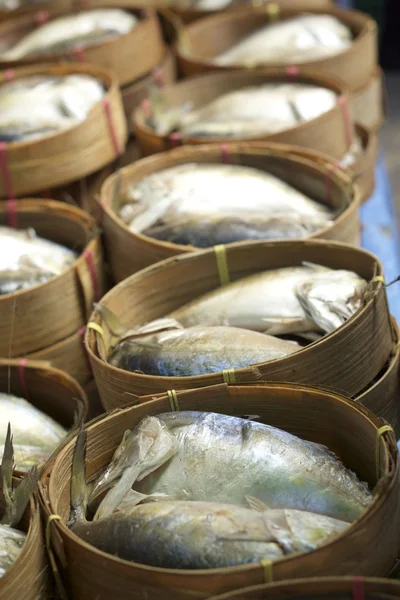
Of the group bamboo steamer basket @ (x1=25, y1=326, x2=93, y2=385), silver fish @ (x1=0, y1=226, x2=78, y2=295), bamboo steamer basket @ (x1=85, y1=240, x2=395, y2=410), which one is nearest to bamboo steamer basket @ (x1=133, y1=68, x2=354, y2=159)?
silver fish @ (x1=0, y1=226, x2=78, y2=295)

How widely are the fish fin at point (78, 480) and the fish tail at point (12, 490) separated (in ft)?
0.28

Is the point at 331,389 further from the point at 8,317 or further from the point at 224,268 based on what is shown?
the point at 8,317

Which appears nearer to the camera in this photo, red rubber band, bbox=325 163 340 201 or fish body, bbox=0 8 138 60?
red rubber band, bbox=325 163 340 201

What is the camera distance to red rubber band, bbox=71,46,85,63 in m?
3.77

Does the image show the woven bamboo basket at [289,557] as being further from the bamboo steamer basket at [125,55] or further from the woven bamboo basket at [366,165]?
the bamboo steamer basket at [125,55]

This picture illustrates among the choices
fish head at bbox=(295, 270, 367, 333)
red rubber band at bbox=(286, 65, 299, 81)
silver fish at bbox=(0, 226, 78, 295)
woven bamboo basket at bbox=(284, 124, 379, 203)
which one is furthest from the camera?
red rubber band at bbox=(286, 65, 299, 81)

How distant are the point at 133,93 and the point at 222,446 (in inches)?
104

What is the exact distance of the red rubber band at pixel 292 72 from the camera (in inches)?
143

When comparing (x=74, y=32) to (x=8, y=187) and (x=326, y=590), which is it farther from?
(x=326, y=590)

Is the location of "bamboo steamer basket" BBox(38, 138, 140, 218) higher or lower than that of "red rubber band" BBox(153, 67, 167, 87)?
lower

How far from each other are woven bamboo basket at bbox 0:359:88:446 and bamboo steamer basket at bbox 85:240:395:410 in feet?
0.84

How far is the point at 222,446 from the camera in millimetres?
1686

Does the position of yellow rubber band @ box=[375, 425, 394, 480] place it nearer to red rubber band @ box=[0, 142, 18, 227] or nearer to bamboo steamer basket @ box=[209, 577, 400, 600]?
bamboo steamer basket @ box=[209, 577, 400, 600]

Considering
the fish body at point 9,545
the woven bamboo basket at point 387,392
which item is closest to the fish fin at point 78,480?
the fish body at point 9,545
